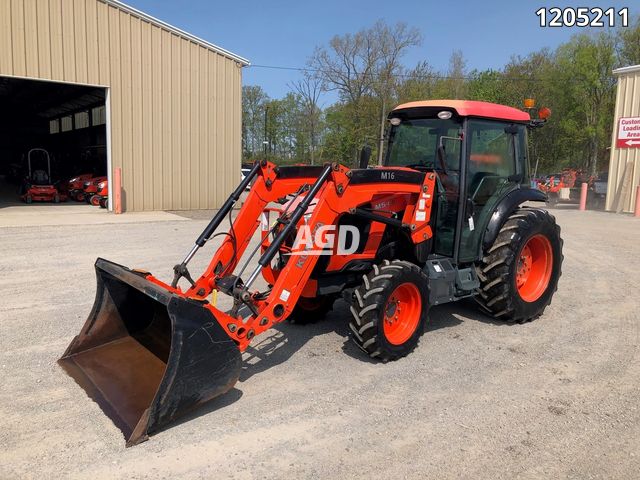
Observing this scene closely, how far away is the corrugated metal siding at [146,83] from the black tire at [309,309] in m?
11.5

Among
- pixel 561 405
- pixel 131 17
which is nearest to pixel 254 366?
pixel 561 405

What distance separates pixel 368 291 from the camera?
4.32 meters

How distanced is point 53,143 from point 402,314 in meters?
31.7

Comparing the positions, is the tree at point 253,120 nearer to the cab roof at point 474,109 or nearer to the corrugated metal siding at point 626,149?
the corrugated metal siding at point 626,149

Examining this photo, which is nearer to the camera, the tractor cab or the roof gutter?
the tractor cab

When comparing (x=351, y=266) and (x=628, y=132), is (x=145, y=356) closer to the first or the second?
(x=351, y=266)

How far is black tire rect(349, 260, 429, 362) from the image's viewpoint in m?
4.27

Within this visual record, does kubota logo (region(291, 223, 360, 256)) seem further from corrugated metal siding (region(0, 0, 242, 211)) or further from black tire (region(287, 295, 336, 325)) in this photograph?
corrugated metal siding (region(0, 0, 242, 211))

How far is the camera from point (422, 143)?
557cm

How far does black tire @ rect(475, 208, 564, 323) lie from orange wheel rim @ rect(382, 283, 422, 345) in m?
1.17

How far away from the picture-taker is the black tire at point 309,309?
5.43 meters

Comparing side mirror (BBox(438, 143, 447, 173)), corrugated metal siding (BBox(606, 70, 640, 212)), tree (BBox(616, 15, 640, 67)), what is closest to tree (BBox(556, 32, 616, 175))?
tree (BBox(616, 15, 640, 67))

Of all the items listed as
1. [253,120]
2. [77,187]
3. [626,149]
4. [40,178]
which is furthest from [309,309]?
[253,120]

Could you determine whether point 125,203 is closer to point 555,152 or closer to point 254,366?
point 254,366
